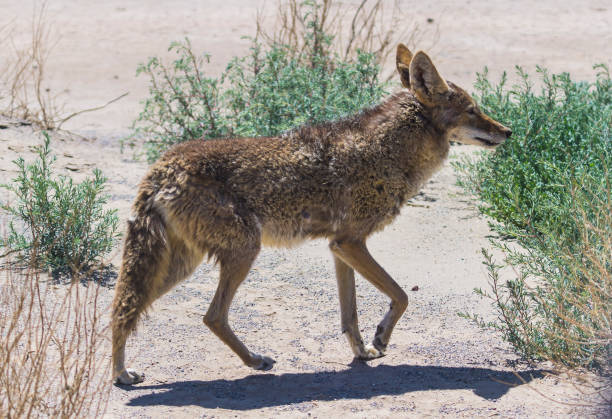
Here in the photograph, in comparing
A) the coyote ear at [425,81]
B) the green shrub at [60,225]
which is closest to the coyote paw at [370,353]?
the coyote ear at [425,81]

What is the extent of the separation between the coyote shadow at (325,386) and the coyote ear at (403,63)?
2336 millimetres

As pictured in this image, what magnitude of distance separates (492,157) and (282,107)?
8.05 feet

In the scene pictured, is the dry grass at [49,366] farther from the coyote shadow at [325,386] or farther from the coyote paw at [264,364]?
the coyote paw at [264,364]

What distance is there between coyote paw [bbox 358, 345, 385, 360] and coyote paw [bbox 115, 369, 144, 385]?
161 centimetres

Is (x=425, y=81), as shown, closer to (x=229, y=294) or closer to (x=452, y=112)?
(x=452, y=112)

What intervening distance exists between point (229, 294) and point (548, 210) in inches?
127

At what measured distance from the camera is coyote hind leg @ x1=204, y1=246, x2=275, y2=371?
5.50 metres

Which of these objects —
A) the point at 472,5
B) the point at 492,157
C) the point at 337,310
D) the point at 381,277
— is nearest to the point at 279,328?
the point at 337,310

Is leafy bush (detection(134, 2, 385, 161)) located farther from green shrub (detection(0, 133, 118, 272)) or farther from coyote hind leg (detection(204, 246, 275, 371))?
coyote hind leg (detection(204, 246, 275, 371))

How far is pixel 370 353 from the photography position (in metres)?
5.97

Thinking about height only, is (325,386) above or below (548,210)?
below

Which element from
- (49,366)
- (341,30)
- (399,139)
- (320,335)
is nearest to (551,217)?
(399,139)

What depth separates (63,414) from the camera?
3920 millimetres

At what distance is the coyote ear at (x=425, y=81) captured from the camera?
20.4 ft
